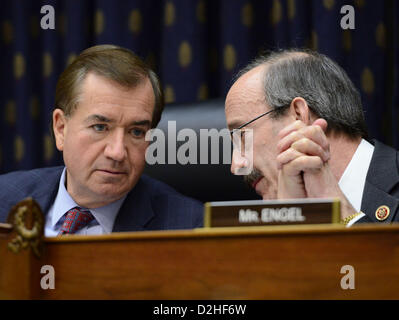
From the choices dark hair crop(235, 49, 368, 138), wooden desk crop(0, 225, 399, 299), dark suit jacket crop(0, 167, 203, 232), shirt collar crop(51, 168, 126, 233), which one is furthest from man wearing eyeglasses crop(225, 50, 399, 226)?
wooden desk crop(0, 225, 399, 299)

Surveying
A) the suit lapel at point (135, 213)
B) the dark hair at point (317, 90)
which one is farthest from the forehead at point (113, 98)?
the dark hair at point (317, 90)

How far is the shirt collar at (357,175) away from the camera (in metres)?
1.48

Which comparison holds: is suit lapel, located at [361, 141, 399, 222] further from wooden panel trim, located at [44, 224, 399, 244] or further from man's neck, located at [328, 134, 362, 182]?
wooden panel trim, located at [44, 224, 399, 244]

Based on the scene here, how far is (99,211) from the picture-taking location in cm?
179

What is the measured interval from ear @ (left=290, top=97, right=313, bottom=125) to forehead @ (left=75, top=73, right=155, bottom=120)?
17.9 inches

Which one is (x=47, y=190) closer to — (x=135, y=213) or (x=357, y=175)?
(x=135, y=213)

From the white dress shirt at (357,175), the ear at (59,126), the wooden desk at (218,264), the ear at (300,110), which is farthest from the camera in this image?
the ear at (59,126)

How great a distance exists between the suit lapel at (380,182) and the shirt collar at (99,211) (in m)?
0.78

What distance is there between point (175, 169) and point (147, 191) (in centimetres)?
19

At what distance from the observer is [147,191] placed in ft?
6.14

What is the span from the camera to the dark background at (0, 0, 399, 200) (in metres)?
2.42

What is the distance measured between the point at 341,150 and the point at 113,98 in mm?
684

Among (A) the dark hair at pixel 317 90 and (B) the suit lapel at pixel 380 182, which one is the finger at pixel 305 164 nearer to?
(B) the suit lapel at pixel 380 182

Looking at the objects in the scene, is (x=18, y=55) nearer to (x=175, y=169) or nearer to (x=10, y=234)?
(x=175, y=169)
